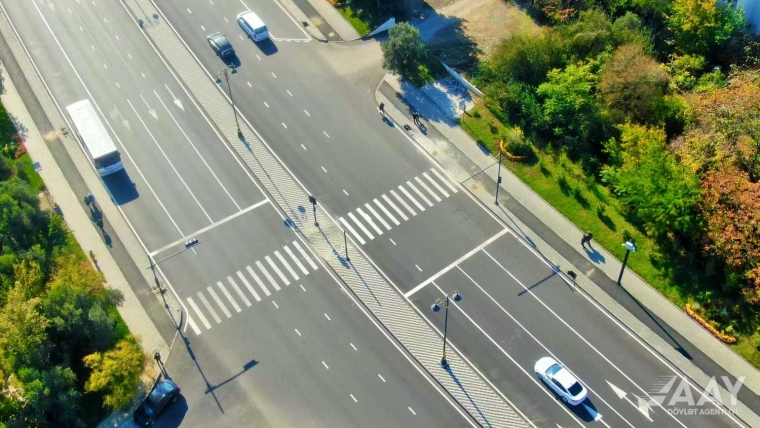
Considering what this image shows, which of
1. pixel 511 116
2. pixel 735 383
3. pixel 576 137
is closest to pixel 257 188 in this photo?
pixel 511 116

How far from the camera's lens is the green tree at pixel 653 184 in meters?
56.3

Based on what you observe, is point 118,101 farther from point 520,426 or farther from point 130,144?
point 520,426

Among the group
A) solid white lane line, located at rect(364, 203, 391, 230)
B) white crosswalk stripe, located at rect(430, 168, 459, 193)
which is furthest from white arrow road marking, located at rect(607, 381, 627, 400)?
solid white lane line, located at rect(364, 203, 391, 230)

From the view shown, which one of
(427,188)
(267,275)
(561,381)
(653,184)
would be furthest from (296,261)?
(653,184)

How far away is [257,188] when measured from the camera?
2559 inches

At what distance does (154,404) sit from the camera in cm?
5059

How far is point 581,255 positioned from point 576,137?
1246cm

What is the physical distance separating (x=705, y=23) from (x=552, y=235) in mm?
27989

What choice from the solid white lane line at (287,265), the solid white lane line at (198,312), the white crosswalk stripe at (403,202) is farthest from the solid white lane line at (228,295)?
the white crosswalk stripe at (403,202)

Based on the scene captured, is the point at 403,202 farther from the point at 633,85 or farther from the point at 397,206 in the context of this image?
the point at 633,85

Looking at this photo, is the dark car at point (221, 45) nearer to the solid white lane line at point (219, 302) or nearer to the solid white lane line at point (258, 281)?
the solid white lane line at point (258, 281)

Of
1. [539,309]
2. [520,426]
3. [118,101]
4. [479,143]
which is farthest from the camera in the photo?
[118,101]

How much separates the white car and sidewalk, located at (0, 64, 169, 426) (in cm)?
2921

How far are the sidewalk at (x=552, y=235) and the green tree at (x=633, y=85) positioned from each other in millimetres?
11936
